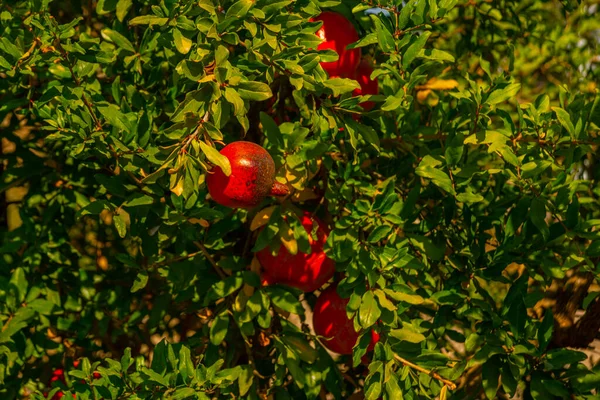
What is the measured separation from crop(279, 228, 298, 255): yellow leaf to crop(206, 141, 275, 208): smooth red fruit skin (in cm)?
21

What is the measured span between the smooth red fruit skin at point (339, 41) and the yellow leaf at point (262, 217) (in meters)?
0.30

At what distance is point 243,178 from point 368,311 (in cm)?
35

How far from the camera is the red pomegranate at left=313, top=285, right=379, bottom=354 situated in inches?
63.9

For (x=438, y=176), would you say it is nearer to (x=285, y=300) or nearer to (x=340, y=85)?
(x=340, y=85)

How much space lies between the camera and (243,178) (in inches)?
49.8

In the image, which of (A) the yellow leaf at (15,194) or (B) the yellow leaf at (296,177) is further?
(A) the yellow leaf at (15,194)

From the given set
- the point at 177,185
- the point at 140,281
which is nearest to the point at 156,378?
the point at 140,281

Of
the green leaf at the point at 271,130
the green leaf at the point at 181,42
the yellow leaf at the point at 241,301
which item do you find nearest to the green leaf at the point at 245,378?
the yellow leaf at the point at 241,301

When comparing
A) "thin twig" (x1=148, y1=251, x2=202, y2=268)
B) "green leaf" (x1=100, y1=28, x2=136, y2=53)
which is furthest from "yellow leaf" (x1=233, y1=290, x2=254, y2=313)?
"green leaf" (x1=100, y1=28, x2=136, y2=53)

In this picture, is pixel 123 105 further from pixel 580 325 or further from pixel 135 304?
pixel 580 325

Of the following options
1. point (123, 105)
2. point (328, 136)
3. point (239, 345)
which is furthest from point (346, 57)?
point (239, 345)

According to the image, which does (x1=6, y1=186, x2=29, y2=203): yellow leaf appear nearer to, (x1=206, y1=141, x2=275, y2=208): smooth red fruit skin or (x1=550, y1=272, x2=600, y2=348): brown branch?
(x1=206, y1=141, x2=275, y2=208): smooth red fruit skin

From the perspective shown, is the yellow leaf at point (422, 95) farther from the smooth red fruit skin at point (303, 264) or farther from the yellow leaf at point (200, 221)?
the yellow leaf at point (200, 221)

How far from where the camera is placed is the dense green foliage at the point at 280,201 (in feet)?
4.37
